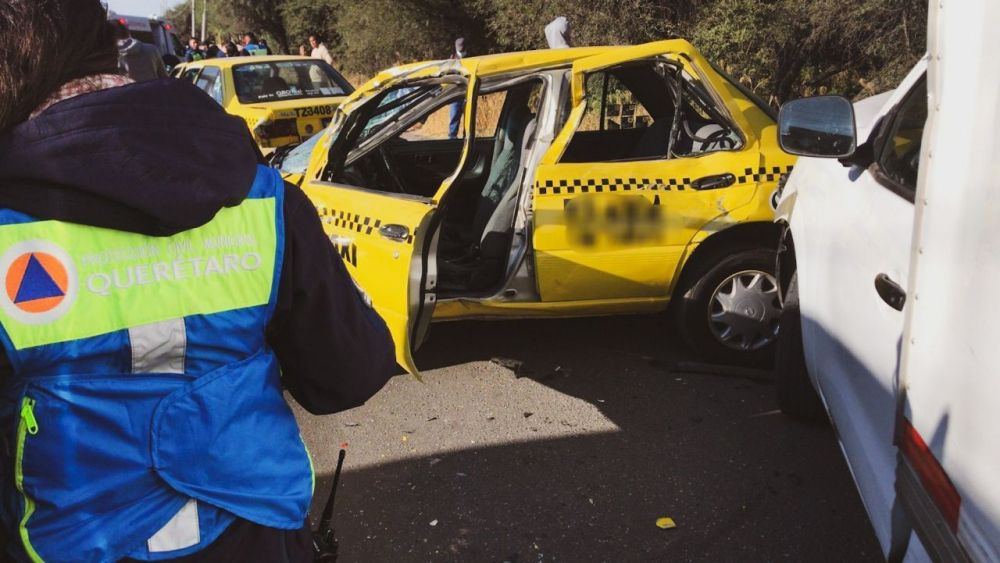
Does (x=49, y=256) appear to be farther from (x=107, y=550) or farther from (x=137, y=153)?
(x=107, y=550)

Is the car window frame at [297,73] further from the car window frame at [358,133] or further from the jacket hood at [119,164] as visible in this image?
the jacket hood at [119,164]

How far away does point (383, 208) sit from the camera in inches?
156

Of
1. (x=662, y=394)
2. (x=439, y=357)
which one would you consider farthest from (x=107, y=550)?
(x=439, y=357)

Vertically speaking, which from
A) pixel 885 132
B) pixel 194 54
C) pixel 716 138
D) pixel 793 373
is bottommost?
pixel 793 373

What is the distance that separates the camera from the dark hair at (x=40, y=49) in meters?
1.13

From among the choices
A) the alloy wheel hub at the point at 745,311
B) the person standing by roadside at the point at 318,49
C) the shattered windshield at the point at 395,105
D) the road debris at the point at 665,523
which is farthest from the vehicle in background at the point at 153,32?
the road debris at the point at 665,523

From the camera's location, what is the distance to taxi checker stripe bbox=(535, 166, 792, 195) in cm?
403

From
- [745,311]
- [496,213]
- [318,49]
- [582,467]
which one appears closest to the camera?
[582,467]

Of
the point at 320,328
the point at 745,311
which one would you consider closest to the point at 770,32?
the point at 745,311

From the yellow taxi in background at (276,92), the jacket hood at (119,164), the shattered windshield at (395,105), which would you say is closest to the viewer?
the jacket hood at (119,164)

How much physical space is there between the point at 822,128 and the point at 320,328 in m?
1.87

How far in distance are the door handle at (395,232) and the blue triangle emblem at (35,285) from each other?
259 cm

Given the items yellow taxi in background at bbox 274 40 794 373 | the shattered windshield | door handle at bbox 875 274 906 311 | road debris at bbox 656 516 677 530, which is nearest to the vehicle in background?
the shattered windshield

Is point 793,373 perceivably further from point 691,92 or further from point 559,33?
point 559,33
